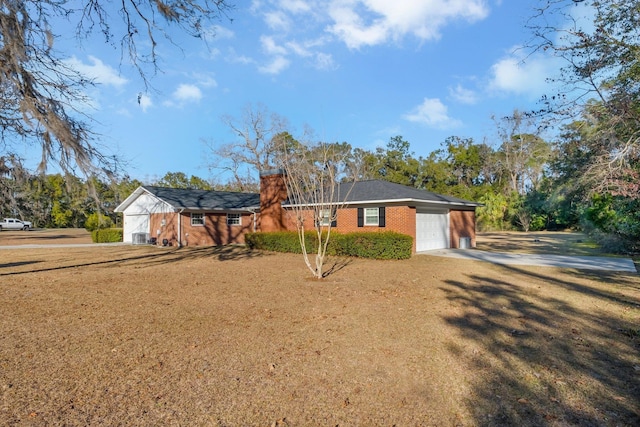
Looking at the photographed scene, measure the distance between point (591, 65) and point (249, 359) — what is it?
Answer: 27.5ft

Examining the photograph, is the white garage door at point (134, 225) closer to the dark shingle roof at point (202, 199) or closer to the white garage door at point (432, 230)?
the dark shingle roof at point (202, 199)

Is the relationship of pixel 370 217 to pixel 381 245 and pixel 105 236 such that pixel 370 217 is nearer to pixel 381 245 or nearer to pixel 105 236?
pixel 381 245

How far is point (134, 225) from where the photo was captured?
24.8m

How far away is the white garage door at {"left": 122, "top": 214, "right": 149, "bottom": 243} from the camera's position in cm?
2400

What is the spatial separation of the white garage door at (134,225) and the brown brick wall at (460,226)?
1858 centimetres

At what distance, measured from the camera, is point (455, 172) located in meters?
46.1

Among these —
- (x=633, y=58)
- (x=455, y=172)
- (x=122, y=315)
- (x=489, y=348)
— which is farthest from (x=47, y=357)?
(x=455, y=172)

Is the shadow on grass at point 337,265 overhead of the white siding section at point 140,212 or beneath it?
beneath

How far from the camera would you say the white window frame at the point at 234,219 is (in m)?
24.0

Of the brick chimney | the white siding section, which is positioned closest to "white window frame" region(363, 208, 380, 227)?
the brick chimney

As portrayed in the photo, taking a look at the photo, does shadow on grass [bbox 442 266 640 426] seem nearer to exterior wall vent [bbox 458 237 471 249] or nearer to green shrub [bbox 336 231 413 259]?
green shrub [bbox 336 231 413 259]

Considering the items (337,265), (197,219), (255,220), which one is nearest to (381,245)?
(337,265)

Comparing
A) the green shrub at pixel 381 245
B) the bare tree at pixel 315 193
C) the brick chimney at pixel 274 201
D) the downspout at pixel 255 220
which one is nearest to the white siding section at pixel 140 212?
the downspout at pixel 255 220

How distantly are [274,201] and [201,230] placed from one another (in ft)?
18.0
